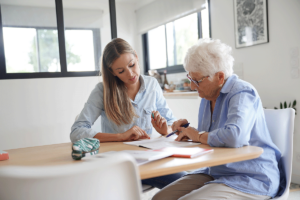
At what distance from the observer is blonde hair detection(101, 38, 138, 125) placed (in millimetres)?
1759

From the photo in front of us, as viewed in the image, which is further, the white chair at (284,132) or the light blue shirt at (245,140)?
the white chair at (284,132)

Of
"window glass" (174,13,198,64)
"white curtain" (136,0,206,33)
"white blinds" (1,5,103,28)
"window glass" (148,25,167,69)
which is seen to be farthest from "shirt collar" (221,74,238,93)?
"window glass" (148,25,167,69)

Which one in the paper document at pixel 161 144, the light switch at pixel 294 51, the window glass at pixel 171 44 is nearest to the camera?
the paper document at pixel 161 144

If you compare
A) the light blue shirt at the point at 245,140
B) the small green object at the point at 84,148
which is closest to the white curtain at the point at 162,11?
the light blue shirt at the point at 245,140

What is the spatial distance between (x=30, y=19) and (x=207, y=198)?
2.84 meters

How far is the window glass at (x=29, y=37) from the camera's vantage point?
117 inches

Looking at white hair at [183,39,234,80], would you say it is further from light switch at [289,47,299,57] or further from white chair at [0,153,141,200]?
light switch at [289,47,299,57]

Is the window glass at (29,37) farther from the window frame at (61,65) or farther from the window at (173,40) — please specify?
the window at (173,40)

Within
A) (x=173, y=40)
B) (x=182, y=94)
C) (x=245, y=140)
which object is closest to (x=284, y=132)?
(x=245, y=140)

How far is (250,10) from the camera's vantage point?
3020mm

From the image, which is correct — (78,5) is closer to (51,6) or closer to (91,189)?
(51,6)

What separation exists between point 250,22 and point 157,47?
231cm

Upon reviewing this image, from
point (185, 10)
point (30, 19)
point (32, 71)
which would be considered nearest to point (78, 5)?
point (30, 19)

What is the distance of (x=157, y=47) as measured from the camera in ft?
16.9
